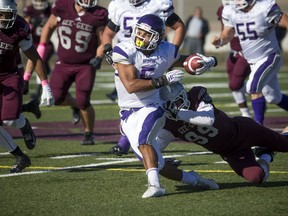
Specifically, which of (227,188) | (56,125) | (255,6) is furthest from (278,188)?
(56,125)

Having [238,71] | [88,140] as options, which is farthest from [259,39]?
[88,140]

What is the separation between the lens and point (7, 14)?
8133 millimetres

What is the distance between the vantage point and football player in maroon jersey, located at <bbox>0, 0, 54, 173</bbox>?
8195 mm

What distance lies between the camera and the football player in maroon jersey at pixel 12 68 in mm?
8195

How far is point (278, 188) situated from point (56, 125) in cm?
567

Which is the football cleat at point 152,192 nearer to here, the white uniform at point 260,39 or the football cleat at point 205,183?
the football cleat at point 205,183

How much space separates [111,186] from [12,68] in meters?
1.86

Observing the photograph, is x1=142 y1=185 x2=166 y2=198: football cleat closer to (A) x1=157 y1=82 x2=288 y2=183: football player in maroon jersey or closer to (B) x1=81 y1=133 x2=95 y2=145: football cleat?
(A) x1=157 y1=82 x2=288 y2=183: football player in maroon jersey

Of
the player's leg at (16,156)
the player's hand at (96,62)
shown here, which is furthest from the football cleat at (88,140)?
the player's leg at (16,156)

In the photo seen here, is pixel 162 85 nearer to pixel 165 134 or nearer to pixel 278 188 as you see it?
pixel 165 134

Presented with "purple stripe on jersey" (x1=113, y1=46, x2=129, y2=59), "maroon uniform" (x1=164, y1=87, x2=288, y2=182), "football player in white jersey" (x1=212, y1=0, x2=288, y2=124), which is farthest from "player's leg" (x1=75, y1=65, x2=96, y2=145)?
"purple stripe on jersey" (x1=113, y1=46, x2=129, y2=59)

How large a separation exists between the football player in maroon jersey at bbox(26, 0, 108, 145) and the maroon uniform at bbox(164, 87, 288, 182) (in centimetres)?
341

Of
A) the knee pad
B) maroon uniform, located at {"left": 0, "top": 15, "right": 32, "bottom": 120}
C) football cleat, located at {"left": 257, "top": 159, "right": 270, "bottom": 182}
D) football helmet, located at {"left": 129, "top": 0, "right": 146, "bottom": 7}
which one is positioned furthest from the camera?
football helmet, located at {"left": 129, "top": 0, "right": 146, "bottom": 7}

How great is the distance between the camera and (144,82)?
6.90 m
